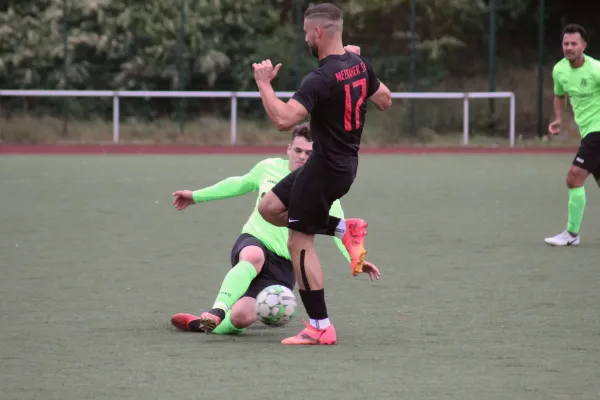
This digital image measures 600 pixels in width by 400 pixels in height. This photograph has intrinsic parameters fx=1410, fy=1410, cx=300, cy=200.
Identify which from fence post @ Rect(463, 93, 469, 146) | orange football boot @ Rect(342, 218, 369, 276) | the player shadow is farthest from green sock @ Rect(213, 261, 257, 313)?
fence post @ Rect(463, 93, 469, 146)

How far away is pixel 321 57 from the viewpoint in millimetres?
6914

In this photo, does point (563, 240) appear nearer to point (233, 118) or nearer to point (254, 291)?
point (254, 291)

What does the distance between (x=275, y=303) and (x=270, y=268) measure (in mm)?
227

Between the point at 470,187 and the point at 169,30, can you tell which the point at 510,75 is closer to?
the point at 169,30

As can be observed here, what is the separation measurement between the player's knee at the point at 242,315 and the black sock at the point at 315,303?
0.38m

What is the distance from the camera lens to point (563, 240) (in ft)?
38.7

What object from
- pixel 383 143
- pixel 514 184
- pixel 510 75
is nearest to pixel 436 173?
pixel 514 184

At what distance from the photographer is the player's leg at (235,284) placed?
7.17 m

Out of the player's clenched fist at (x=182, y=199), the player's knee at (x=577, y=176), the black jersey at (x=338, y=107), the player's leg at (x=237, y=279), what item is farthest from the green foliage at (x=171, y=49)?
the black jersey at (x=338, y=107)

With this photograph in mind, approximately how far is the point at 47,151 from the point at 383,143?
681 cm

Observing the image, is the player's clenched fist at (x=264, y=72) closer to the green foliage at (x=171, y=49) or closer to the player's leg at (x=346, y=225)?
the player's leg at (x=346, y=225)

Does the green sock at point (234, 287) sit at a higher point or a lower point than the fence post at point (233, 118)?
higher

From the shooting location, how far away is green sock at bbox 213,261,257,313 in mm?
7227

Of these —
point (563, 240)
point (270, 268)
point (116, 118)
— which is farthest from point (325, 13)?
point (116, 118)
